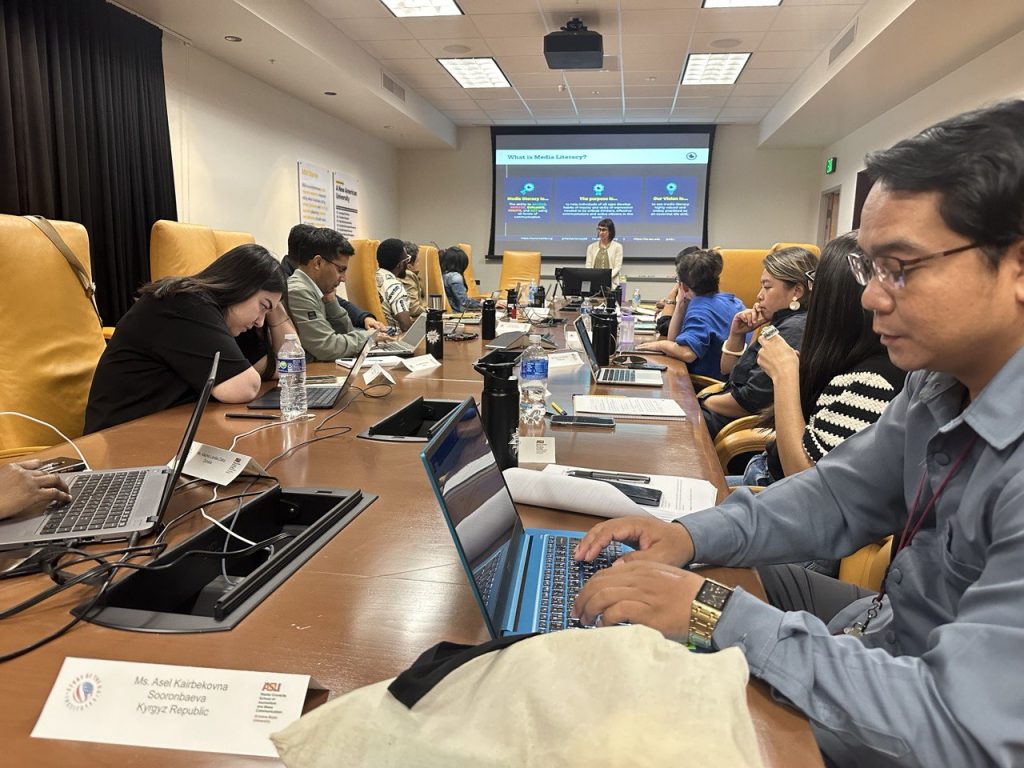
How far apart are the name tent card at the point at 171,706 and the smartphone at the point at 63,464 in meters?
0.71

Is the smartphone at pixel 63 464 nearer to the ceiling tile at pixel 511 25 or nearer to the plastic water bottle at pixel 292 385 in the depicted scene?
the plastic water bottle at pixel 292 385

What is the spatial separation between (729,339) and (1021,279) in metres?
2.46

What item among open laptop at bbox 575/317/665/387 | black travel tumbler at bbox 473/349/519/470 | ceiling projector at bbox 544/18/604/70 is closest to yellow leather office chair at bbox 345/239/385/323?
ceiling projector at bbox 544/18/604/70

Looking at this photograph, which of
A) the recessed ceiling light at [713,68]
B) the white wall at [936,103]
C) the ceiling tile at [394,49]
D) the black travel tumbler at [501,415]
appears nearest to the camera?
the black travel tumbler at [501,415]

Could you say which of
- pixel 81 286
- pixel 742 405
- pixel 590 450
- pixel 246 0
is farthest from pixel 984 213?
pixel 246 0

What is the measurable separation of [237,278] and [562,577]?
5.40ft

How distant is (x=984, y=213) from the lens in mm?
724

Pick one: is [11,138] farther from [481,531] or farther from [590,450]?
[481,531]

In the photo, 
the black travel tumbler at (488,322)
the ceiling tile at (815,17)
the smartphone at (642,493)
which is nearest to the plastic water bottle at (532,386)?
the smartphone at (642,493)

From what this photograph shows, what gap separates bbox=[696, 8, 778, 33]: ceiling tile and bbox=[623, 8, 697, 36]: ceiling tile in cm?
9

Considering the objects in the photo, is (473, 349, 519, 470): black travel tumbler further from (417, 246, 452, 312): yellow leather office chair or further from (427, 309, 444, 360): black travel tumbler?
(417, 246, 452, 312): yellow leather office chair

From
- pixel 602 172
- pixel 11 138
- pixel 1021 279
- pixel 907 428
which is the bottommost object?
pixel 907 428

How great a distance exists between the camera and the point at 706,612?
71 centimetres

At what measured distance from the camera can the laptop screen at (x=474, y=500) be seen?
71 centimetres
